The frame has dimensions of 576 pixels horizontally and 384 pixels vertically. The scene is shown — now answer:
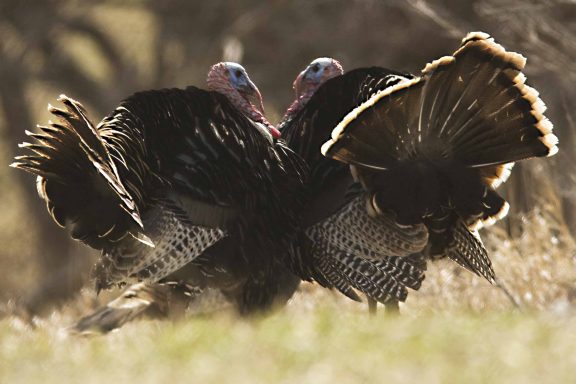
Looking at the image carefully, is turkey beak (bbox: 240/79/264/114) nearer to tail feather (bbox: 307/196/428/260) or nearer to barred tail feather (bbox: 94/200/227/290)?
tail feather (bbox: 307/196/428/260)

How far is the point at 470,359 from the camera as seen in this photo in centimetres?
376

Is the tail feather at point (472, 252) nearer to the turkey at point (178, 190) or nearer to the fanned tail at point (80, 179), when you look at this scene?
the turkey at point (178, 190)

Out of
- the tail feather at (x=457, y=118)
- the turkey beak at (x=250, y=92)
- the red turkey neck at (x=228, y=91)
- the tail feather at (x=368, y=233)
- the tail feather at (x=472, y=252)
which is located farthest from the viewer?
the turkey beak at (x=250, y=92)

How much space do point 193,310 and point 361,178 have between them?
41.9 inches

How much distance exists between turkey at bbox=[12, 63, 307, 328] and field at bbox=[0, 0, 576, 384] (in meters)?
0.28

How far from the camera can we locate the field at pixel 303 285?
12.7 feet

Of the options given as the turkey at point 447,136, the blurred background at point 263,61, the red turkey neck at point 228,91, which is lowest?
the blurred background at point 263,61

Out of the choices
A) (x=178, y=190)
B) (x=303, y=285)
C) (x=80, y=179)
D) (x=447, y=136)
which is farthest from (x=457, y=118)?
(x=303, y=285)

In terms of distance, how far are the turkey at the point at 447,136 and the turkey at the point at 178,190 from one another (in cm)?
49

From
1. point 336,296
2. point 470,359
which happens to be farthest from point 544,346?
point 336,296

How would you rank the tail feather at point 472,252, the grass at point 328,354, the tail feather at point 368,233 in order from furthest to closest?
the tail feather at point 472,252 < the tail feather at point 368,233 < the grass at point 328,354

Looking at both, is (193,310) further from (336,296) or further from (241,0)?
(241,0)

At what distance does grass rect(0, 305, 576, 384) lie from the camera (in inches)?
143

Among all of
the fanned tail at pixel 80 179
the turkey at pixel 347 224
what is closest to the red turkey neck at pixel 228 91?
the turkey at pixel 347 224
